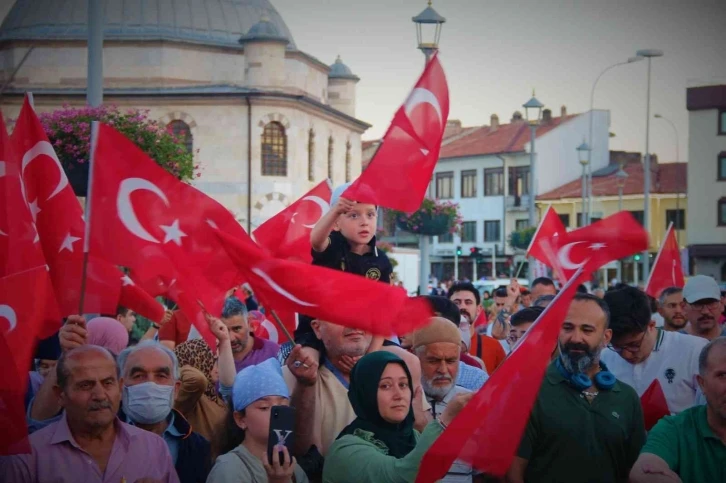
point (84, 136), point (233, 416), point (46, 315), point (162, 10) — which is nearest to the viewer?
point (233, 416)

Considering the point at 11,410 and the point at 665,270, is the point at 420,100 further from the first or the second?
the point at 665,270

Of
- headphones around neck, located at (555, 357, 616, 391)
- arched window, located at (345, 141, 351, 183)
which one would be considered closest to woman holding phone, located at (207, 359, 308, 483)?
headphones around neck, located at (555, 357, 616, 391)

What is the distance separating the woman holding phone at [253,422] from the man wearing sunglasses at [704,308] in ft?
14.7

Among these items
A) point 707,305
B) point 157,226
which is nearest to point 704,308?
point 707,305

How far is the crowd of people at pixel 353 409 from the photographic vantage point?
18.4ft

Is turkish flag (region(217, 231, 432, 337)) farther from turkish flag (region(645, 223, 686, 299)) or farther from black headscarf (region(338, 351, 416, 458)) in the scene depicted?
turkish flag (region(645, 223, 686, 299))

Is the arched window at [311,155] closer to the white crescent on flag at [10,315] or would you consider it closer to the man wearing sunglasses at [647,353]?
the man wearing sunglasses at [647,353]

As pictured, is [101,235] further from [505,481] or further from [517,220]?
[517,220]

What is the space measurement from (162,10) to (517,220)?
32094 mm

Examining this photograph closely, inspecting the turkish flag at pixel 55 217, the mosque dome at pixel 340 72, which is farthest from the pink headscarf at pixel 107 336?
the mosque dome at pixel 340 72

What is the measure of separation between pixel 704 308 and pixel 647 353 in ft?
7.40

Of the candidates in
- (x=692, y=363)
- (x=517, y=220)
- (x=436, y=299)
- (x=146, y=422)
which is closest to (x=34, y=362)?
(x=146, y=422)

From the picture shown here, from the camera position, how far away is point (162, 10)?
203 ft

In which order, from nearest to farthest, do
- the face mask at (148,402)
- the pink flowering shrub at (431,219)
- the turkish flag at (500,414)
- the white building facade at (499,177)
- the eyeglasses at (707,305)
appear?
1. the turkish flag at (500,414)
2. the face mask at (148,402)
3. the eyeglasses at (707,305)
4. the pink flowering shrub at (431,219)
5. the white building facade at (499,177)
